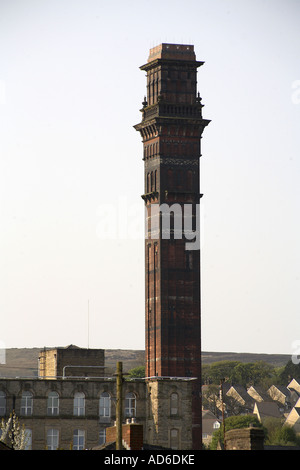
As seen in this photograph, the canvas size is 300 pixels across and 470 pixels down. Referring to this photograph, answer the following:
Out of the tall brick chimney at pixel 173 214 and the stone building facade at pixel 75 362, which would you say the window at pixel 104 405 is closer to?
the tall brick chimney at pixel 173 214

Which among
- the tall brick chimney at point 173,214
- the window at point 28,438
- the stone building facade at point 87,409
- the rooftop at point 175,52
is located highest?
the rooftop at point 175,52

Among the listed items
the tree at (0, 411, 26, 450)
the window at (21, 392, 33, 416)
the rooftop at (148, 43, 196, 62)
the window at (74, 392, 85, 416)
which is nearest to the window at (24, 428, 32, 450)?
the tree at (0, 411, 26, 450)

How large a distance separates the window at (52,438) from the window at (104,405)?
16.2 ft

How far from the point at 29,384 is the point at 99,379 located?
8.01 meters

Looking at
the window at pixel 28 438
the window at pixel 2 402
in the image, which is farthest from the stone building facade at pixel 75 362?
the window at pixel 28 438

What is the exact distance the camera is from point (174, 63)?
143m

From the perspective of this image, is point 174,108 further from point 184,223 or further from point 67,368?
point 67,368

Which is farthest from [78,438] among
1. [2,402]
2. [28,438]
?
[2,402]

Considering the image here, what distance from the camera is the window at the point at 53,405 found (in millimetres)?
123206

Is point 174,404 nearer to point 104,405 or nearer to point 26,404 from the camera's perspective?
point 104,405

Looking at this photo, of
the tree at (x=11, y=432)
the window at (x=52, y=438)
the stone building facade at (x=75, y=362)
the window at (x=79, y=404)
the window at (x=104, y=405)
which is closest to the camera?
the tree at (x=11, y=432)

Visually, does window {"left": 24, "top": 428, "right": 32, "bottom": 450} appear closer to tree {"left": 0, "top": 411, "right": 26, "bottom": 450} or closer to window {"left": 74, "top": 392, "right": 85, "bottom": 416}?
tree {"left": 0, "top": 411, "right": 26, "bottom": 450}

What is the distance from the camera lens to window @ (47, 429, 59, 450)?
122 metres
